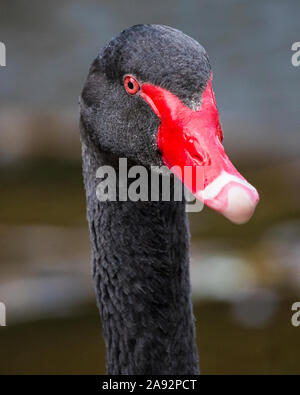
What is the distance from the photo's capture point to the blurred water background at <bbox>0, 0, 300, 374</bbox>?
5.39 meters

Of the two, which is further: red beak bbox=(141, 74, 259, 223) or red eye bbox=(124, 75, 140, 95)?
red eye bbox=(124, 75, 140, 95)

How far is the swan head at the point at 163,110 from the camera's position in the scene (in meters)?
2.33

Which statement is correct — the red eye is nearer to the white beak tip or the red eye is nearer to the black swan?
the black swan

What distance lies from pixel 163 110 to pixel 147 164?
21 cm

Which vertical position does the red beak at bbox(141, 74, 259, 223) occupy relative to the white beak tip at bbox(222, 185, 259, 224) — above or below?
above

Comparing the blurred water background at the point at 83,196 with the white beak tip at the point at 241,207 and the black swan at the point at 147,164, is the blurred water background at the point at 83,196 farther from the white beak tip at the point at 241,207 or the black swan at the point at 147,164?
the white beak tip at the point at 241,207

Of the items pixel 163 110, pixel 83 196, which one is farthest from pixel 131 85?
pixel 83 196

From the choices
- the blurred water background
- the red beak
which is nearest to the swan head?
the red beak

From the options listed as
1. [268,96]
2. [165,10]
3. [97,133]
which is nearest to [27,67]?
[165,10]

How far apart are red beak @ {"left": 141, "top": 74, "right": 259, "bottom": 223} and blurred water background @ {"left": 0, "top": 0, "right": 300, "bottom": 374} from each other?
9.26ft

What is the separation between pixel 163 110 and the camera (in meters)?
2.52

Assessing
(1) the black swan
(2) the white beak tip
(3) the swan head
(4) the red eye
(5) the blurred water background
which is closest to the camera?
(2) the white beak tip

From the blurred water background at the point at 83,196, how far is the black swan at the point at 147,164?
221 cm

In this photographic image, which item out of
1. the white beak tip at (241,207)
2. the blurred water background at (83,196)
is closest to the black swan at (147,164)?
the white beak tip at (241,207)
